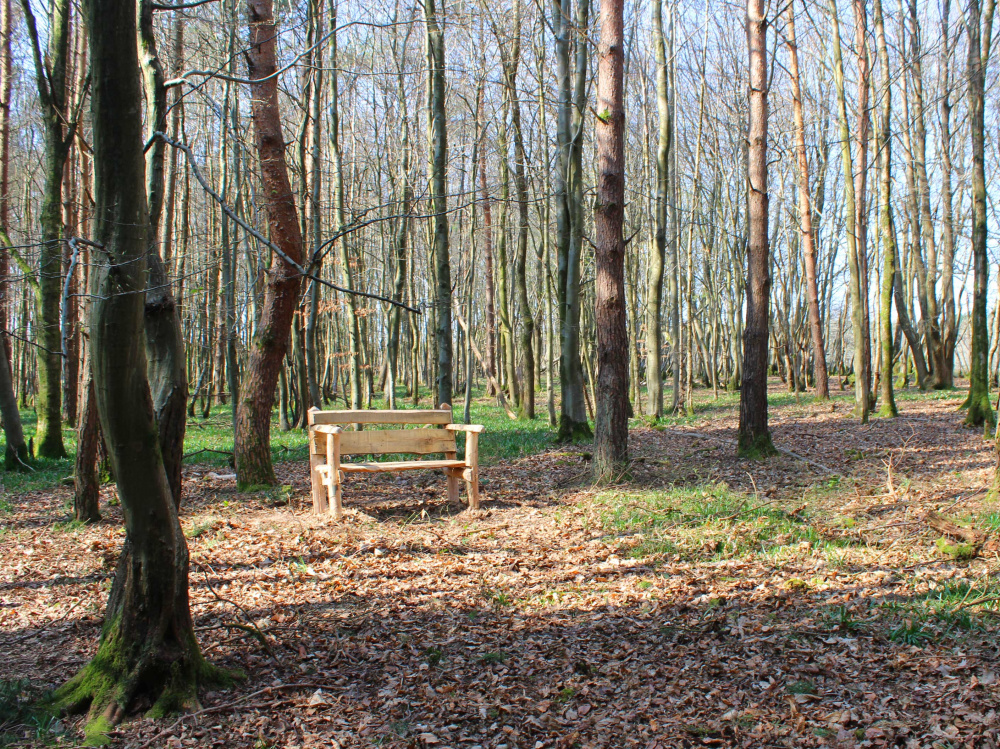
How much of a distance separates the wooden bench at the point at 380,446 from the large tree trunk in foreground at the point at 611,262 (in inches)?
65.4

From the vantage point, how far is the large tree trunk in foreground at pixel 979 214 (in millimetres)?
10344

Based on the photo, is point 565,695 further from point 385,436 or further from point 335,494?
point 385,436

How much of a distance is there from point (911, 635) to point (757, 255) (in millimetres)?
6227

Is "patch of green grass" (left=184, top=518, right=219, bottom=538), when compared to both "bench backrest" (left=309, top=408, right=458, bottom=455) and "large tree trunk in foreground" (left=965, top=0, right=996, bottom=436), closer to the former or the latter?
"bench backrest" (left=309, top=408, right=458, bottom=455)

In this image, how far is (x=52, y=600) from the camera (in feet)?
15.6

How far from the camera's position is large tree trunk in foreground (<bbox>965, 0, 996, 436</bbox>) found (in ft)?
33.9

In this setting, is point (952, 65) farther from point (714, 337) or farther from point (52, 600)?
point (52, 600)

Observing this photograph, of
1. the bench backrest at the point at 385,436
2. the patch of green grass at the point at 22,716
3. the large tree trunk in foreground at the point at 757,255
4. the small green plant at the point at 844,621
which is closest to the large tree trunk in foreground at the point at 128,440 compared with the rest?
the patch of green grass at the point at 22,716

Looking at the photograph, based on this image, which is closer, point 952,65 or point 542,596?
point 542,596

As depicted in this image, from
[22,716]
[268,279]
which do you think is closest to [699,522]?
[22,716]

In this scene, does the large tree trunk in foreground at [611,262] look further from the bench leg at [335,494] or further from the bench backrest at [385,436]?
the bench leg at [335,494]

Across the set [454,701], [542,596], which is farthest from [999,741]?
[542,596]

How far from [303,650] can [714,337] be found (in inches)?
1022

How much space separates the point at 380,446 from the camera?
Answer: 22.8 ft
